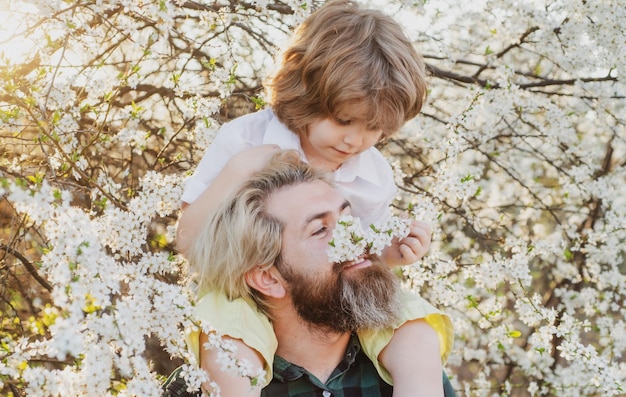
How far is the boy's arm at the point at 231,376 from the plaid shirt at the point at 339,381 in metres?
0.22

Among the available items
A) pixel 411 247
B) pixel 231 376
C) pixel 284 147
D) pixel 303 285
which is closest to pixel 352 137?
pixel 284 147

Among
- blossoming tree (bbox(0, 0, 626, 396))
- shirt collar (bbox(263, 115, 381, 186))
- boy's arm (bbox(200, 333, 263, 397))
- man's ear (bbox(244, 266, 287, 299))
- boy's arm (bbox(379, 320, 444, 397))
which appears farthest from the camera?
shirt collar (bbox(263, 115, 381, 186))

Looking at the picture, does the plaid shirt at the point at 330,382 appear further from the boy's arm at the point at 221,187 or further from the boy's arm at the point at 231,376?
the boy's arm at the point at 221,187

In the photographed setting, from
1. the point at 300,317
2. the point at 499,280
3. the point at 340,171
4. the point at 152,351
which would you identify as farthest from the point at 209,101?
the point at 152,351

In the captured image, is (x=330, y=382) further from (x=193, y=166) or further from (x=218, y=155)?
(x=193, y=166)

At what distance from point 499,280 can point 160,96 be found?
178 centimetres

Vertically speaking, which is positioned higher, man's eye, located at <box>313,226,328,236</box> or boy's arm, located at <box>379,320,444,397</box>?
man's eye, located at <box>313,226,328,236</box>

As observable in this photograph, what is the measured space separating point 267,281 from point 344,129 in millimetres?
560

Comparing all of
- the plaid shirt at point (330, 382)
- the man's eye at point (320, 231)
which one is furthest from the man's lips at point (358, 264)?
the plaid shirt at point (330, 382)

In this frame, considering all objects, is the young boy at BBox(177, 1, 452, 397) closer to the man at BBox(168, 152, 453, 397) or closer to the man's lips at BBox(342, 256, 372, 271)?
the man at BBox(168, 152, 453, 397)

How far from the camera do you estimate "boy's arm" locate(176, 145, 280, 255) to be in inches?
98.3

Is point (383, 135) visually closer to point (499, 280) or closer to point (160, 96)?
point (499, 280)

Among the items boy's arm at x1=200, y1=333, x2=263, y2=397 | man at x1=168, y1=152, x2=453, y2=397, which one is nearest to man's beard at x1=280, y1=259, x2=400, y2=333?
man at x1=168, y1=152, x2=453, y2=397

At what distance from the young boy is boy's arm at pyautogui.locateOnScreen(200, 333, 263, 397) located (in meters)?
0.10
